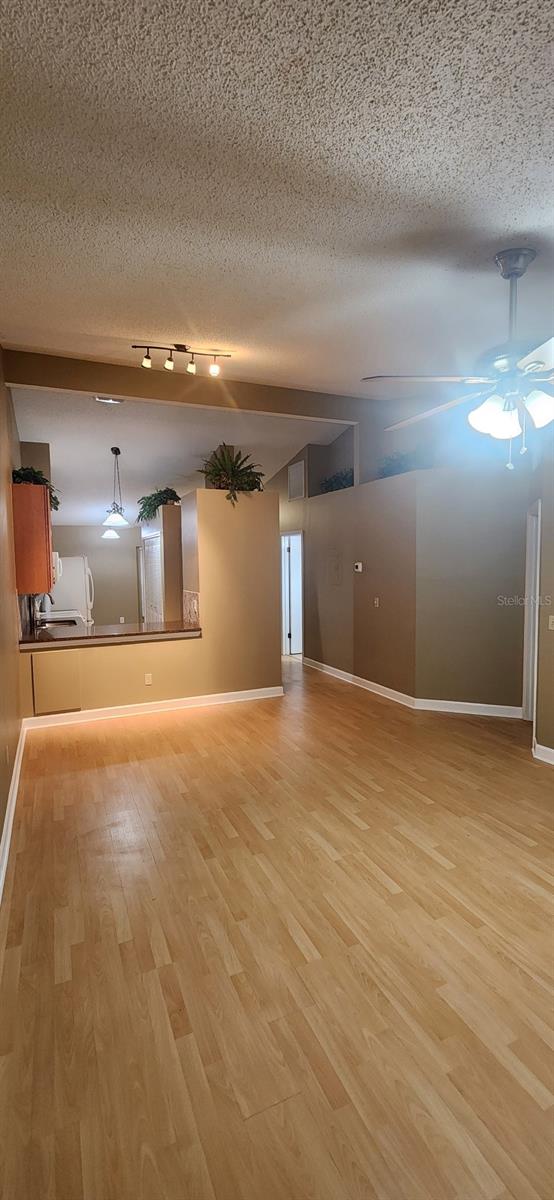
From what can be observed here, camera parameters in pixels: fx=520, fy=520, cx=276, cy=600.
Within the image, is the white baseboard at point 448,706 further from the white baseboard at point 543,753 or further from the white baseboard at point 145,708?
the white baseboard at point 145,708

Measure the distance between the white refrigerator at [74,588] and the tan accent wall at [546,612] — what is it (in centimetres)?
799

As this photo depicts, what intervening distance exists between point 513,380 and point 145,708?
174 inches

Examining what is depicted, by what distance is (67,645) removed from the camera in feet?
16.6

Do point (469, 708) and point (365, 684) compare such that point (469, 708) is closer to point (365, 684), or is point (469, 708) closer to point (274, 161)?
point (365, 684)

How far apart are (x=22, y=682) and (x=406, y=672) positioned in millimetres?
3787

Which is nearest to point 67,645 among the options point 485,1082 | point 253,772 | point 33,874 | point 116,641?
point 116,641

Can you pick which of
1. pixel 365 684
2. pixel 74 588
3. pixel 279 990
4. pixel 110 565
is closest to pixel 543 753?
pixel 365 684

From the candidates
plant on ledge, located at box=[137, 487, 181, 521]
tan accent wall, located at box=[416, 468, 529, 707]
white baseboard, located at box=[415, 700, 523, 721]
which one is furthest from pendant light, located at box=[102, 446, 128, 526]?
white baseboard, located at box=[415, 700, 523, 721]

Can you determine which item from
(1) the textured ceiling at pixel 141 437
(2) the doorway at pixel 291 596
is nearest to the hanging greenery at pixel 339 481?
(1) the textured ceiling at pixel 141 437

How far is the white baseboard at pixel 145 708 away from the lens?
16.6 feet

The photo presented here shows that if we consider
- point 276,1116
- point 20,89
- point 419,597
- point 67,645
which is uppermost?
point 20,89

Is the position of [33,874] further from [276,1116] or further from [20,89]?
[20,89]

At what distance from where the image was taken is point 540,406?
2.79 meters

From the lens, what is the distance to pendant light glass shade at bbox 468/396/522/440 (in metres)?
2.78
